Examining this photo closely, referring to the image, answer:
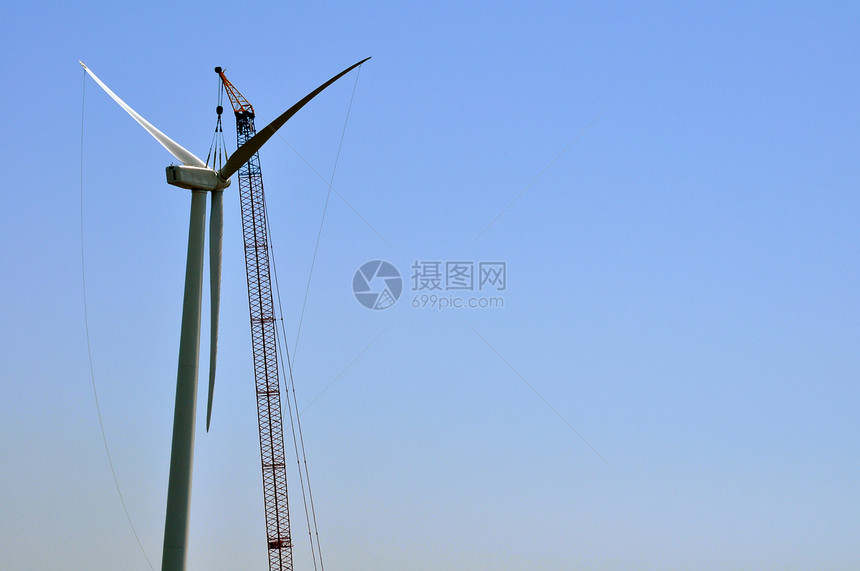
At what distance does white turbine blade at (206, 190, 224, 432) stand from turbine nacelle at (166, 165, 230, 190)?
0.96m

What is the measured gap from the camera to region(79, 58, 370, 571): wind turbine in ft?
146

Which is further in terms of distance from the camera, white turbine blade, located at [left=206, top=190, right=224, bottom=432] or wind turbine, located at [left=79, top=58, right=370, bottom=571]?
white turbine blade, located at [left=206, top=190, right=224, bottom=432]

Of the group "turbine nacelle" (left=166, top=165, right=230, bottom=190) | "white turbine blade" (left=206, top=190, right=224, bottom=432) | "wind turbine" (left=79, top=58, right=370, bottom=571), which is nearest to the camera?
"wind turbine" (left=79, top=58, right=370, bottom=571)

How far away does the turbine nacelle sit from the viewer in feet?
153

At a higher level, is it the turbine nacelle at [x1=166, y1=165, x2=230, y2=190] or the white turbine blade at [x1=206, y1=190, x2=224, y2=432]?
the turbine nacelle at [x1=166, y1=165, x2=230, y2=190]

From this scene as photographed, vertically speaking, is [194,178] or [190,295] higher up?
[194,178]

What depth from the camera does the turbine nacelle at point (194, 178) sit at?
4650 cm

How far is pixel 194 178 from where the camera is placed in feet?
155

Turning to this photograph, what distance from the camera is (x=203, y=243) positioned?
47.0 metres

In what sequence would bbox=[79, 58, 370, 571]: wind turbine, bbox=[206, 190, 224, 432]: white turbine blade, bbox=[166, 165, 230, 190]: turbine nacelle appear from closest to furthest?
bbox=[79, 58, 370, 571]: wind turbine, bbox=[166, 165, 230, 190]: turbine nacelle, bbox=[206, 190, 224, 432]: white turbine blade

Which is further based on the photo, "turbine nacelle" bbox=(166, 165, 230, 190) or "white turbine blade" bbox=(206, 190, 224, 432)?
"white turbine blade" bbox=(206, 190, 224, 432)

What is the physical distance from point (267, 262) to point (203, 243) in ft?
118

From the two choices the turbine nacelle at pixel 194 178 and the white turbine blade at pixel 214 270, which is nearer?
the turbine nacelle at pixel 194 178

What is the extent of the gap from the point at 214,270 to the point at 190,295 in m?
4.28
